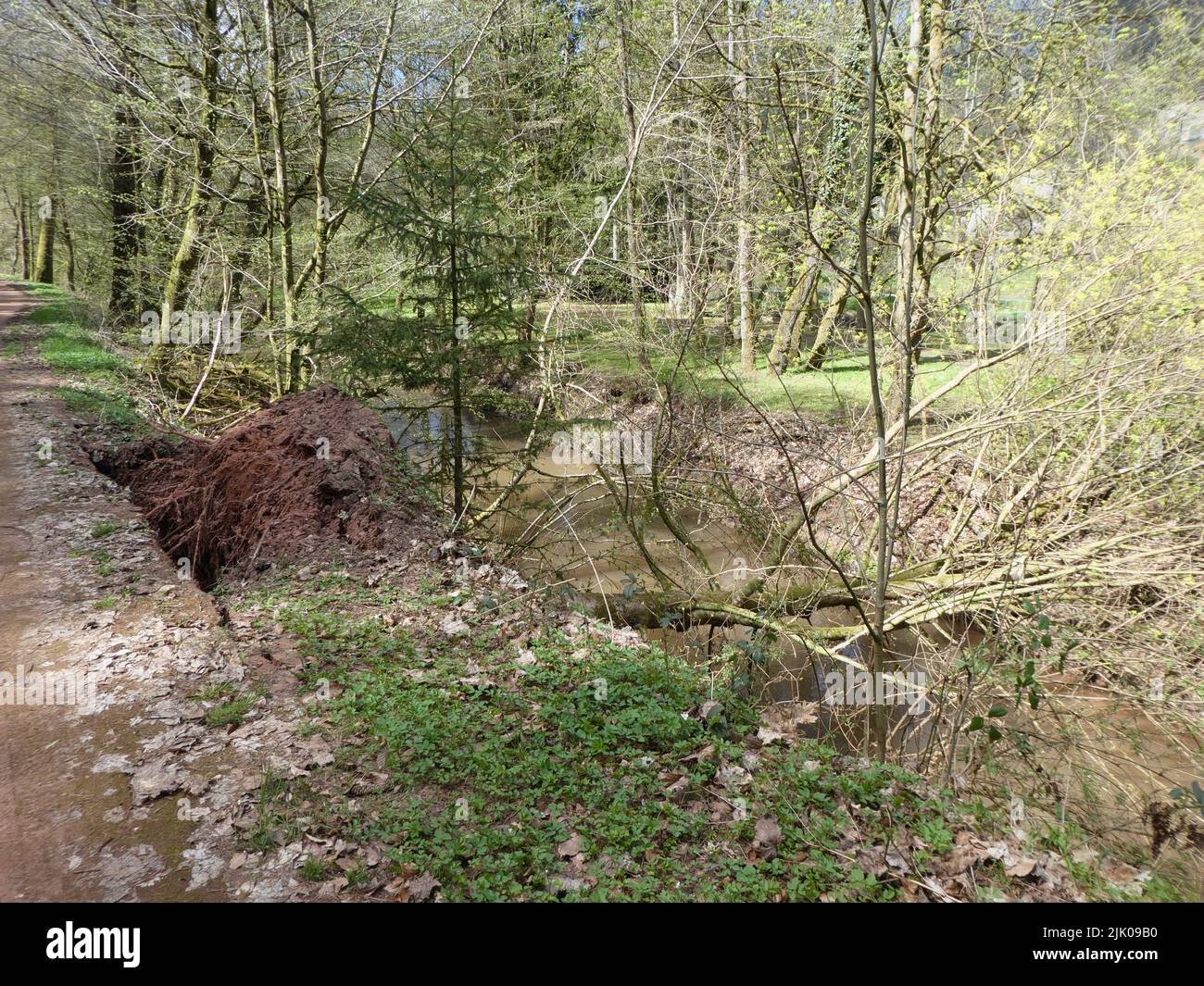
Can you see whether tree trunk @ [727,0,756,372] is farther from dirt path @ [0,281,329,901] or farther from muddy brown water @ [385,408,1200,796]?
dirt path @ [0,281,329,901]

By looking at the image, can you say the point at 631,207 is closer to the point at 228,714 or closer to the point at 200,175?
the point at 200,175

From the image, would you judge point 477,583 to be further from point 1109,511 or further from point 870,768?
point 1109,511

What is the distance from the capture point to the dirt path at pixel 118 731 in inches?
124

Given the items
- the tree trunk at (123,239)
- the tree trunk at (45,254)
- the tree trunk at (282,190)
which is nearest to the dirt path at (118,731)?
the tree trunk at (282,190)

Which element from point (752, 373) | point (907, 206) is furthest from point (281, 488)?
point (752, 373)

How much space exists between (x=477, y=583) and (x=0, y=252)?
48763mm

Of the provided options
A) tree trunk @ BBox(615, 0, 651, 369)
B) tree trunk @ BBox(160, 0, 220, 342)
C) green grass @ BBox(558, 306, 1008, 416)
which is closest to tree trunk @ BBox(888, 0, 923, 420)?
green grass @ BBox(558, 306, 1008, 416)

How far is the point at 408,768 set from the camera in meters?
4.05

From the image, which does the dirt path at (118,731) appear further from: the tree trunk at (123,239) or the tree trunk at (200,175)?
the tree trunk at (123,239)

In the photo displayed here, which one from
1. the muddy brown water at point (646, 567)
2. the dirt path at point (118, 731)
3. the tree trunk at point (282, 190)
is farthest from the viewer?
the tree trunk at point (282, 190)

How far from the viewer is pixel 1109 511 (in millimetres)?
6355

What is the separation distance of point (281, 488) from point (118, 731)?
376 centimetres

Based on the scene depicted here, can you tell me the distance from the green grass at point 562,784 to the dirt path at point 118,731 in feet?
0.87

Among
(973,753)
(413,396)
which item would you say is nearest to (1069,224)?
(973,753)
